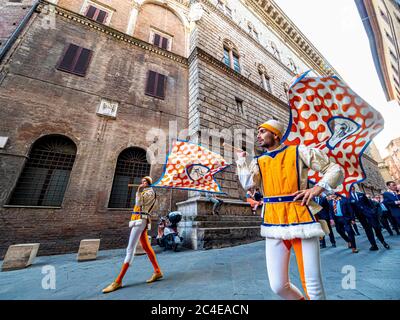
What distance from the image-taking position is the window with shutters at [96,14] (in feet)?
33.8

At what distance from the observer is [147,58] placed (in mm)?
10492

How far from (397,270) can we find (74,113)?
10628mm

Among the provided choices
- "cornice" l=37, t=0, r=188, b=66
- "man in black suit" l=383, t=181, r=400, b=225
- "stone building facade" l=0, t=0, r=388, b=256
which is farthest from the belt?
"cornice" l=37, t=0, r=188, b=66

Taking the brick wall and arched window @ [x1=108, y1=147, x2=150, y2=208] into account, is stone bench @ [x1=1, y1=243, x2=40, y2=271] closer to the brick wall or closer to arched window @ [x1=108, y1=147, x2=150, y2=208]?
the brick wall

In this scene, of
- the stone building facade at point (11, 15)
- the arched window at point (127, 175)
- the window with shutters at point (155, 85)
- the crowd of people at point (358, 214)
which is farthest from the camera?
the window with shutters at point (155, 85)

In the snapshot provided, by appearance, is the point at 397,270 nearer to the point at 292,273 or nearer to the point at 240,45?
the point at 292,273

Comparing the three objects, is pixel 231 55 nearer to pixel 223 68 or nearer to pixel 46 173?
pixel 223 68

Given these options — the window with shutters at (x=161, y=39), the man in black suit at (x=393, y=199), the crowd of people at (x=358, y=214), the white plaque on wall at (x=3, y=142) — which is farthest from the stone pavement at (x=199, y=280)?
the window with shutters at (x=161, y=39)

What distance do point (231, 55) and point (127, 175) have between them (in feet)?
36.6

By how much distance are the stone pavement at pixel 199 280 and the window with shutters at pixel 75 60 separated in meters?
8.11

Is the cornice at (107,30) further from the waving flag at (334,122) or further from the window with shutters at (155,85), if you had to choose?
the waving flag at (334,122)

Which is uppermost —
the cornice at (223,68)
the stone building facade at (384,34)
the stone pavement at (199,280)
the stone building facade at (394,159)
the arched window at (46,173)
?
the stone building facade at (394,159)

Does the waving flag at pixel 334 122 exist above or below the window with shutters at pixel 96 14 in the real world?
below

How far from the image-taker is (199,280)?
3.07m
